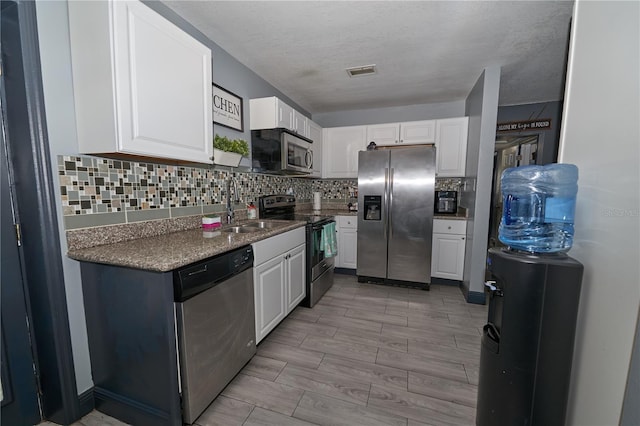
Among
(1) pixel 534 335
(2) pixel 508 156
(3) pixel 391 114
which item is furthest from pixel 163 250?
(2) pixel 508 156

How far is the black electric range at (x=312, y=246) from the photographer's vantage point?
262cm

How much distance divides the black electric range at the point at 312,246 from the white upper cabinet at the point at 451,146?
5.61 feet

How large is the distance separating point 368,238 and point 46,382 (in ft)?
9.50

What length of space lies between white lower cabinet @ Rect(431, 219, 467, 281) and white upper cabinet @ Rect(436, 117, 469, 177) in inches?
28.7

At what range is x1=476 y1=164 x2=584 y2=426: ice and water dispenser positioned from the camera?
99 cm

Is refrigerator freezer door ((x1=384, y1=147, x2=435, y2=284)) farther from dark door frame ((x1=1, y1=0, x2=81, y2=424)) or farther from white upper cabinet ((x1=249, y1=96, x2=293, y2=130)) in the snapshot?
dark door frame ((x1=1, y1=0, x2=81, y2=424))

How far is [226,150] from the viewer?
6.78 feet

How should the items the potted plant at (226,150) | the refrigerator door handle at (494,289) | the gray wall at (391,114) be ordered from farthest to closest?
the gray wall at (391,114) → the potted plant at (226,150) → the refrigerator door handle at (494,289)

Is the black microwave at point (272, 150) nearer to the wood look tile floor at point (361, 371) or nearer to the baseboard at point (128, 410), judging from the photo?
the wood look tile floor at point (361, 371)

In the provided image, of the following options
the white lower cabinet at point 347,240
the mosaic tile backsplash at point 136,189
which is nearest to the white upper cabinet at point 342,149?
the white lower cabinet at point 347,240

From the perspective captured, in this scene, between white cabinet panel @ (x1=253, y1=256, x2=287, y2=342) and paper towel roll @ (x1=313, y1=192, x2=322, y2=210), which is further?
paper towel roll @ (x1=313, y1=192, x2=322, y2=210)

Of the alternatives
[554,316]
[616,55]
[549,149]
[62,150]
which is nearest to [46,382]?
[62,150]

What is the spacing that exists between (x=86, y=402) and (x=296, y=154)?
8.32 ft

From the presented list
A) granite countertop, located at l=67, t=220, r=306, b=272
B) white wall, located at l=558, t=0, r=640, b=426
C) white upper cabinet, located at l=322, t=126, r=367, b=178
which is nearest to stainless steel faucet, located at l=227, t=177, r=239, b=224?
granite countertop, located at l=67, t=220, r=306, b=272
